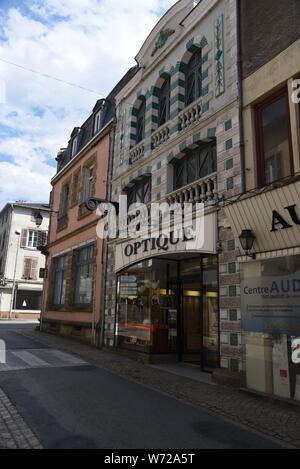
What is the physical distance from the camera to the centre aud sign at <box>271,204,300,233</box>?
5.82m

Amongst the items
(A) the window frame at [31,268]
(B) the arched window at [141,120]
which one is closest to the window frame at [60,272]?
(B) the arched window at [141,120]

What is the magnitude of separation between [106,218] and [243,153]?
6468mm

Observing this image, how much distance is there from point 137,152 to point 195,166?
300 centimetres

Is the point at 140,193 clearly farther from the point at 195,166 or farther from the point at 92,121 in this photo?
the point at 92,121

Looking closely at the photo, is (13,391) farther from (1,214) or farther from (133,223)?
(1,214)

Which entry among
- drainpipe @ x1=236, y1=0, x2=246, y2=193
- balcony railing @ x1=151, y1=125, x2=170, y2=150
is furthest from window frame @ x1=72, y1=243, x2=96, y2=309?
drainpipe @ x1=236, y1=0, x2=246, y2=193

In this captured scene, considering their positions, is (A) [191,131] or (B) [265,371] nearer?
(B) [265,371]

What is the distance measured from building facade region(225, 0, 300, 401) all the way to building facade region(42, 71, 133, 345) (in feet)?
21.6

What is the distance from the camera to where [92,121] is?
1608 centimetres

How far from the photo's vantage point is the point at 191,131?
9031 millimetres

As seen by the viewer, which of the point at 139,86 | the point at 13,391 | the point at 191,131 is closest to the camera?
the point at 13,391

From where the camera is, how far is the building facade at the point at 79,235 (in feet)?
44.0
